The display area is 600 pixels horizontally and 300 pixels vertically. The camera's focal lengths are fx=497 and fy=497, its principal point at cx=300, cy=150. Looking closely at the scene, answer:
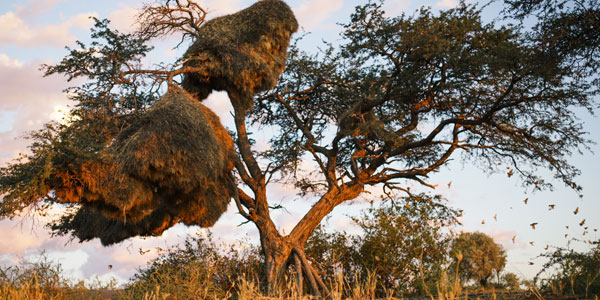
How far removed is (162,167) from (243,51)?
5128 mm

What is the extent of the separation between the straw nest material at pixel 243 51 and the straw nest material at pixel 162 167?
5.69 ft

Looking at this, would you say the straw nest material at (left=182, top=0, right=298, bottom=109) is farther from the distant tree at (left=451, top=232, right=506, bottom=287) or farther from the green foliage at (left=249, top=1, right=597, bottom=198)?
the distant tree at (left=451, top=232, right=506, bottom=287)

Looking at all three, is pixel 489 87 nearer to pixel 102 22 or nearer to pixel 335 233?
pixel 335 233

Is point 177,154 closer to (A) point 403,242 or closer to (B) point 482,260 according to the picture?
(A) point 403,242

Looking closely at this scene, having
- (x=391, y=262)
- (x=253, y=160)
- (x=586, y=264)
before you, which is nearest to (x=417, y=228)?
(x=391, y=262)

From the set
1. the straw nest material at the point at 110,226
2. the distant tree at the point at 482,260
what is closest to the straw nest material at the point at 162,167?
the straw nest material at the point at 110,226

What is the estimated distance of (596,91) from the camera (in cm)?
1302

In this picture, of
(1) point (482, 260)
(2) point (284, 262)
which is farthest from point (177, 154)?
(1) point (482, 260)

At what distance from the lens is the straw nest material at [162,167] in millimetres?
10680

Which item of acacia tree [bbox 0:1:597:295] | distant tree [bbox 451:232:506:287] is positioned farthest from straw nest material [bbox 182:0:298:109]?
distant tree [bbox 451:232:506:287]

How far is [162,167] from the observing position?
10734 mm

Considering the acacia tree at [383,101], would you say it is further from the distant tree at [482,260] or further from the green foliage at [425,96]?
the distant tree at [482,260]

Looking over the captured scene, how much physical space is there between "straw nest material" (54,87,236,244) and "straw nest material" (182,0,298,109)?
174 cm

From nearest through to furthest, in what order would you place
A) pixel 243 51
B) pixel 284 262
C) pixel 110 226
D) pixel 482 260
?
1. pixel 243 51
2. pixel 284 262
3. pixel 110 226
4. pixel 482 260
